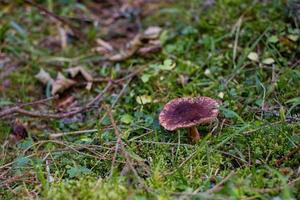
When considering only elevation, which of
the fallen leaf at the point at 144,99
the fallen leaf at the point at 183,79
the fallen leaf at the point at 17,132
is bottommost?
the fallen leaf at the point at 17,132

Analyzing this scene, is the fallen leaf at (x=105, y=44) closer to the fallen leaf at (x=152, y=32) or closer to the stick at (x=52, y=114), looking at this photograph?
the fallen leaf at (x=152, y=32)

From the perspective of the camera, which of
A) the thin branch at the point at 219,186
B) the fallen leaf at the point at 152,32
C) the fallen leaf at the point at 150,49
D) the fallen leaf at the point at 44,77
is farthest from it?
the fallen leaf at the point at 152,32

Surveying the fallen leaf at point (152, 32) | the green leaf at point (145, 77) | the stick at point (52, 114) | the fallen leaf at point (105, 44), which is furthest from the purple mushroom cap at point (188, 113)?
the fallen leaf at point (105, 44)

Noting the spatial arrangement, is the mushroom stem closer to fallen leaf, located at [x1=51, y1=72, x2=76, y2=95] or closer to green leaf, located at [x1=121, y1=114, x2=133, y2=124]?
green leaf, located at [x1=121, y1=114, x2=133, y2=124]

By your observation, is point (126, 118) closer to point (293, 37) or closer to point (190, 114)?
point (190, 114)

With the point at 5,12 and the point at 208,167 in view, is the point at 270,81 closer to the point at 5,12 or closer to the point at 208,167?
the point at 208,167

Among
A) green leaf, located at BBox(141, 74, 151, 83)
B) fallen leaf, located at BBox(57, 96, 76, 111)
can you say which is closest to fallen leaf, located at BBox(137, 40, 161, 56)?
green leaf, located at BBox(141, 74, 151, 83)

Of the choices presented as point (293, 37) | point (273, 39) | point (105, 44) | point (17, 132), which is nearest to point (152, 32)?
point (105, 44)
